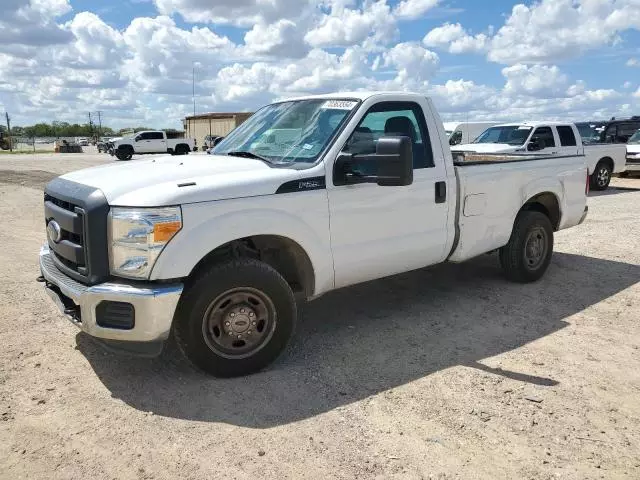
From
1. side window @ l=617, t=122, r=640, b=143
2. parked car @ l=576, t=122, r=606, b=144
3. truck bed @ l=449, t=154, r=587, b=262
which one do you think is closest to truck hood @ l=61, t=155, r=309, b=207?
truck bed @ l=449, t=154, r=587, b=262

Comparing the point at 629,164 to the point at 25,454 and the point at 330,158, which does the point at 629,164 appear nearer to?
the point at 330,158

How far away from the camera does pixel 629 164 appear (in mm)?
18359

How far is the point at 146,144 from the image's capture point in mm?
36719

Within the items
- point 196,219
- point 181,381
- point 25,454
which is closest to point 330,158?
point 196,219

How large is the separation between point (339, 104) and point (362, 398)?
2.35 metres

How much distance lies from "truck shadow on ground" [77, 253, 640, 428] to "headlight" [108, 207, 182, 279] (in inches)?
34.8

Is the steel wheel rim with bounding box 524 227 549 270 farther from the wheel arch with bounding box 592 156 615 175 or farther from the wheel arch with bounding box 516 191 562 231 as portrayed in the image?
the wheel arch with bounding box 592 156 615 175

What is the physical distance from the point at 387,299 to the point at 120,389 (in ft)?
9.30

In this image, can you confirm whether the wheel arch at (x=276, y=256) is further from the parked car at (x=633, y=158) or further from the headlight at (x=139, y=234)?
the parked car at (x=633, y=158)

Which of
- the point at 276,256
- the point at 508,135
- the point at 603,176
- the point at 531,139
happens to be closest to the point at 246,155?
the point at 276,256

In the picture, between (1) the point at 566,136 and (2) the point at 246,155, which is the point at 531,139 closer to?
(1) the point at 566,136

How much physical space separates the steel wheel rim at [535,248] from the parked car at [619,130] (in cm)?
1553

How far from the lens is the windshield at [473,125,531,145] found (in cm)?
1315

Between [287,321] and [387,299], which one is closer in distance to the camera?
[287,321]
